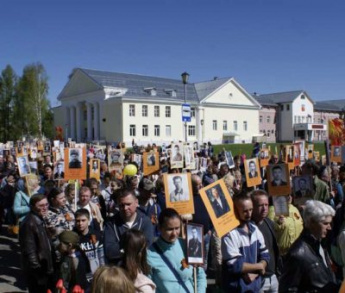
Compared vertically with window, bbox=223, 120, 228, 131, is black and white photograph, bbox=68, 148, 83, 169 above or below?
below

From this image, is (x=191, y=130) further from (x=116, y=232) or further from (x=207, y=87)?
(x=116, y=232)

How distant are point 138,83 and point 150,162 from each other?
2084 inches

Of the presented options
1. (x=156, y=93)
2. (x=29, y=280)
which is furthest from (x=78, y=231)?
(x=156, y=93)

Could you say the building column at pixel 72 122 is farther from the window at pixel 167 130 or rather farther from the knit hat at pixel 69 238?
the knit hat at pixel 69 238

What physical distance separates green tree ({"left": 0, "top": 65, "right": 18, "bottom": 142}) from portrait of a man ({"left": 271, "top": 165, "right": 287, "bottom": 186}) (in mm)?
61487

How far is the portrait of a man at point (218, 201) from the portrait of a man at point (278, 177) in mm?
2267

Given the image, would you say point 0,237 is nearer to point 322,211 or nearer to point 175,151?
point 175,151

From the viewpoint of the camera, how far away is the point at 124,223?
4.17 m

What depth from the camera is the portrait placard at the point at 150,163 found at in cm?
1038

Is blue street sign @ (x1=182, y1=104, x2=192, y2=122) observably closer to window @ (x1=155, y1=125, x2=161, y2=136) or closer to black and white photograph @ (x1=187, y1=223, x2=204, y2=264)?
black and white photograph @ (x1=187, y1=223, x2=204, y2=264)

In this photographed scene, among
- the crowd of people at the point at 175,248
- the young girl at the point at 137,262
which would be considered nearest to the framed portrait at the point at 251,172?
the crowd of people at the point at 175,248

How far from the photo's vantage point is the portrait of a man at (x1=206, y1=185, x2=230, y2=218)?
4.02 meters

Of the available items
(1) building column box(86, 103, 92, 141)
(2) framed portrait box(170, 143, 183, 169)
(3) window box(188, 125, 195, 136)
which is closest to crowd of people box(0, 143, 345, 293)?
(2) framed portrait box(170, 143, 183, 169)

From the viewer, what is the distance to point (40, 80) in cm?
5825
